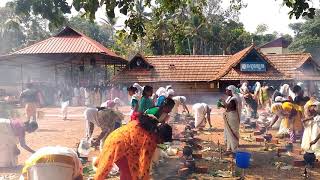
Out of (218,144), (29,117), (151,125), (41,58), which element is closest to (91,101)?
(41,58)

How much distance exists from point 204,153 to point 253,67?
1858 cm

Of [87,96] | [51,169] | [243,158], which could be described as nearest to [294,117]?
[243,158]

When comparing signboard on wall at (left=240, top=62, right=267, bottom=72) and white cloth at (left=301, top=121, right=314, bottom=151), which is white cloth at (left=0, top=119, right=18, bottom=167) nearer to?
white cloth at (left=301, top=121, right=314, bottom=151)

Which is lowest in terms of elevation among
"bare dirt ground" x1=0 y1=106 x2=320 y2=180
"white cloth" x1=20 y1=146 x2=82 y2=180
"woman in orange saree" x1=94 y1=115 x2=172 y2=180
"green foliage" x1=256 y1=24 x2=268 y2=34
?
"bare dirt ground" x1=0 y1=106 x2=320 y2=180

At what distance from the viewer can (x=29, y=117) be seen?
1338 cm

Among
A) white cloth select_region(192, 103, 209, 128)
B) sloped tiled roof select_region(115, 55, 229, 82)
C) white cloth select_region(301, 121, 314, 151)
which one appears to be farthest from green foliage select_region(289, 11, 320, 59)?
white cloth select_region(301, 121, 314, 151)

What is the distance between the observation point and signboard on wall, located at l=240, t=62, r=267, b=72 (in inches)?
1077

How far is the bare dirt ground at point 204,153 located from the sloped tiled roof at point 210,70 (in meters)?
10.6

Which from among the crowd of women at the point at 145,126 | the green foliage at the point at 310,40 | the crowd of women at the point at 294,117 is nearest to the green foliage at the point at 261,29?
the green foliage at the point at 310,40

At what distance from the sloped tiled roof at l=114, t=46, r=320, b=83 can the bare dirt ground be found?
10569mm

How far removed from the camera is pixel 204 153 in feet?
32.3

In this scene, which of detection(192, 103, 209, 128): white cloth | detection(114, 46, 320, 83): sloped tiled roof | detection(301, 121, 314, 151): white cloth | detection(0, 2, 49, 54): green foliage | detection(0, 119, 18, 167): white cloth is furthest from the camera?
detection(0, 2, 49, 54): green foliage

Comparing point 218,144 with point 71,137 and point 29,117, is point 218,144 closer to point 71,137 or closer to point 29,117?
point 71,137

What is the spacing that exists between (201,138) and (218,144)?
1695mm
